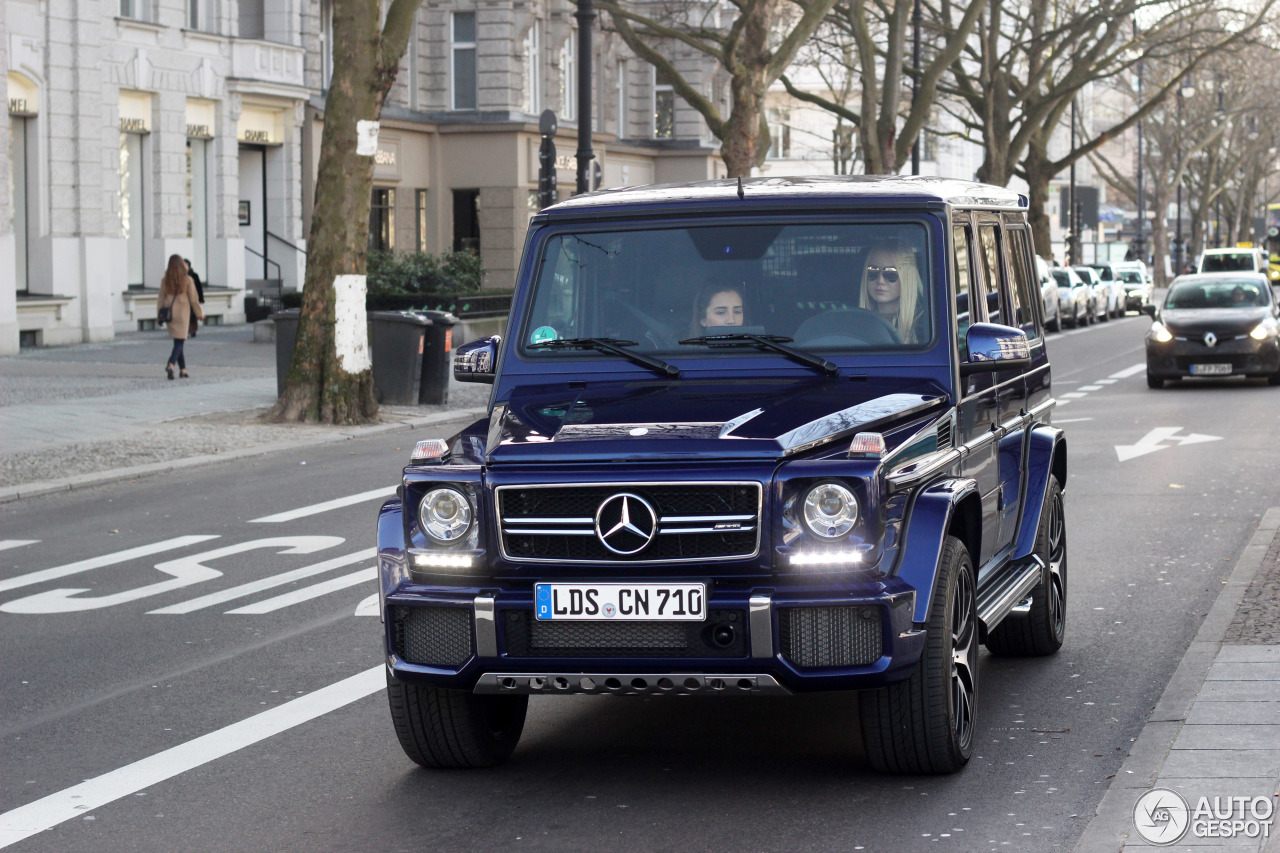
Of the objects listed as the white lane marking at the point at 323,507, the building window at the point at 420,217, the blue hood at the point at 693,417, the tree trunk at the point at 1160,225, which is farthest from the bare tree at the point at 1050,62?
the blue hood at the point at 693,417

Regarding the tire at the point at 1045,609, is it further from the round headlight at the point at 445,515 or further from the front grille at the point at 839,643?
the round headlight at the point at 445,515

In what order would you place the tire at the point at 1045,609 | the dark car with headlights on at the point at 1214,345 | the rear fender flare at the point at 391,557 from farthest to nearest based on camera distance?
the dark car with headlights on at the point at 1214,345, the tire at the point at 1045,609, the rear fender flare at the point at 391,557

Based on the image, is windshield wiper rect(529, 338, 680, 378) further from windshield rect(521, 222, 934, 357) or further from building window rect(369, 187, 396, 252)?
building window rect(369, 187, 396, 252)

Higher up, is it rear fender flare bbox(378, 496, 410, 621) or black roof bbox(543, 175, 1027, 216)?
black roof bbox(543, 175, 1027, 216)

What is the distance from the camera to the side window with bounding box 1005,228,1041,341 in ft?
25.8

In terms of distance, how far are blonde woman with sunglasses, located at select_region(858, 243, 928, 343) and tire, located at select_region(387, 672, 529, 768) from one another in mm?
1812

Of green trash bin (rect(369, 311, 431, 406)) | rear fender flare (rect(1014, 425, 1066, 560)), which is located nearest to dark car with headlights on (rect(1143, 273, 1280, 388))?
green trash bin (rect(369, 311, 431, 406))

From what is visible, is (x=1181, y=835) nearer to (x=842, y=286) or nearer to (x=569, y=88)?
(x=842, y=286)

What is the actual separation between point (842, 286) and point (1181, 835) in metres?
2.26

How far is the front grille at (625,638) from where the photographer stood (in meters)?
5.35

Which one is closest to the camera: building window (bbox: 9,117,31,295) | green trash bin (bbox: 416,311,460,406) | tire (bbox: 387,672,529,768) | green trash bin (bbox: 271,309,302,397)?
tire (bbox: 387,672,529,768)

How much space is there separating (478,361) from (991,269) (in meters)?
2.07

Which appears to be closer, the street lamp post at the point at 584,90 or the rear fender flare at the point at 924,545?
the rear fender flare at the point at 924,545

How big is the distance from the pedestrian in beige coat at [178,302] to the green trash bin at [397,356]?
12.0 feet
